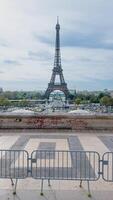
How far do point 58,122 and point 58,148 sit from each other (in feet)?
19.0

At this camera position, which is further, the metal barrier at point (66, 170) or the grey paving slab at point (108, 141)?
the grey paving slab at point (108, 141)

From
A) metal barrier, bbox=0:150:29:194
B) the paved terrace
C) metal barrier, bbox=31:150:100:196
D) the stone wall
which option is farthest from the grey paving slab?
metal barrier, bbox=0:150:29:194

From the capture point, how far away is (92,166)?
9.34m

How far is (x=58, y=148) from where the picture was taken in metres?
12.8

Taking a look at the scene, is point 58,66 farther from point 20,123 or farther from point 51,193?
point 51,193

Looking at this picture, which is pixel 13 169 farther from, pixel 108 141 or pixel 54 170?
pixel 108 141

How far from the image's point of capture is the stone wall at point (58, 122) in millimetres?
18531

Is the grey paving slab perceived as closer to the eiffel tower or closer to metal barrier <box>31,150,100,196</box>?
metal barrier <box>31,150,100,196</box>

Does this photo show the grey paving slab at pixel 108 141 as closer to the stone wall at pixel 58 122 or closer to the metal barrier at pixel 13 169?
the stone wall at pixel 58 122

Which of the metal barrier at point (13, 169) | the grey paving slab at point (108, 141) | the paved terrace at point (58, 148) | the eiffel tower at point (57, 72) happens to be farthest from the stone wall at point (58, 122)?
the eiffel tower at point (57, 72)

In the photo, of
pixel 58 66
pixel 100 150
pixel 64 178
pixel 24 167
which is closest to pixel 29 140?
pixel 100 150

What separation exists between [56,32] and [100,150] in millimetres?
77929

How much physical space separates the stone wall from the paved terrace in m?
0.53

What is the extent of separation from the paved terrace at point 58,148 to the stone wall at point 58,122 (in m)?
0.53
